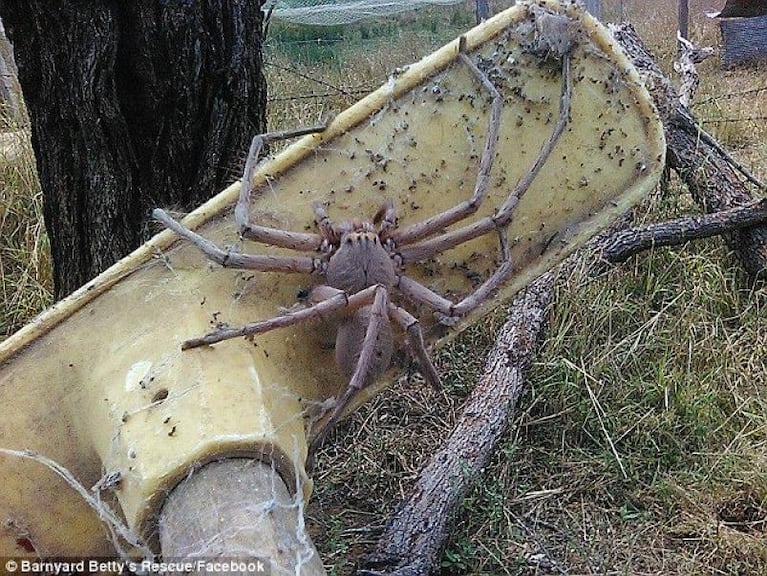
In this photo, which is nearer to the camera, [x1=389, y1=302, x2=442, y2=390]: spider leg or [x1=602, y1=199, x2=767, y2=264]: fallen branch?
[x1=389, y1=302, x2=442, y2=390]: spider leg

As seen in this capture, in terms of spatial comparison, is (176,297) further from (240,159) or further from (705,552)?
(705,552)

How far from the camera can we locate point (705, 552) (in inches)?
79.8

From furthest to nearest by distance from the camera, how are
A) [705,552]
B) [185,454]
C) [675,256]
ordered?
1. [675,256]
2. [705,552]
3. [185,454]

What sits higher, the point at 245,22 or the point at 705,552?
the point at 245,22

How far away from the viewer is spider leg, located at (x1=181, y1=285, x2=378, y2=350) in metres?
1.18

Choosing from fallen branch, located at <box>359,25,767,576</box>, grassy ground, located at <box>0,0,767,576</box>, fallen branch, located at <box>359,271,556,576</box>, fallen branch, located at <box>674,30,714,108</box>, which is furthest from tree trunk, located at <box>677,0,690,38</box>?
fallen branch, located at <box>359,271,556,576</box>

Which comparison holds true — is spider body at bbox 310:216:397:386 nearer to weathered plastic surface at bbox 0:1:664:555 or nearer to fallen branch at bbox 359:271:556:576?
weathered plastic surface at bbox 0:1:664:555

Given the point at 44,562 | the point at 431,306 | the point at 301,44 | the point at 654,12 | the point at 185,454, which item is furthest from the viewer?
the point at 654,12

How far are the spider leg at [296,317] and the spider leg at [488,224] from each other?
11cm

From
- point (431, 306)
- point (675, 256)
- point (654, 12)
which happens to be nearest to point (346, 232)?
point (431, 306)

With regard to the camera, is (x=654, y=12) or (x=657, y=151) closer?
(x=657, y=151)

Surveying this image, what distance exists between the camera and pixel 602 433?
239cm

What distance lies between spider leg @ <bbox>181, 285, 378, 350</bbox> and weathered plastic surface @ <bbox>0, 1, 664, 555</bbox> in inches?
0.7

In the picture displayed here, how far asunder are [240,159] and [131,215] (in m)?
0.23
